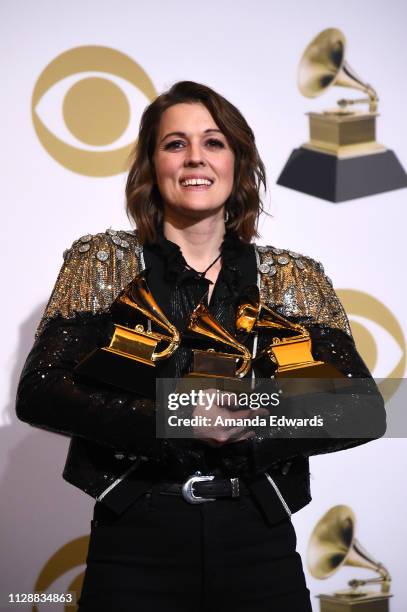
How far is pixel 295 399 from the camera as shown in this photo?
1555mm

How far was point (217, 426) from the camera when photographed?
142 cm

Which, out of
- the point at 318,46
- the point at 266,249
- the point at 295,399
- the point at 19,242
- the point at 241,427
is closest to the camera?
the point at 241,427

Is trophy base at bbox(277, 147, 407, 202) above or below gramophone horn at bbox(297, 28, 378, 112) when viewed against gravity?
below

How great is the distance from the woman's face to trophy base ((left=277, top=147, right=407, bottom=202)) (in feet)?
2.69

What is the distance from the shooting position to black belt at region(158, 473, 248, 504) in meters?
1.52

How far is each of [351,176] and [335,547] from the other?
1.11m

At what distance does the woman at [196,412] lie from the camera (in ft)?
4.91

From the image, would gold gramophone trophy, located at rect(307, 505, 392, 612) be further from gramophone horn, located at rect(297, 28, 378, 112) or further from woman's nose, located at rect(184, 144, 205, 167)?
woman's nose, located at rect(184, 144, 205, 167)

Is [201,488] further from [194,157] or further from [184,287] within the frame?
[194,157]

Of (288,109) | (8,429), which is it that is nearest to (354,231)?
(288,109)

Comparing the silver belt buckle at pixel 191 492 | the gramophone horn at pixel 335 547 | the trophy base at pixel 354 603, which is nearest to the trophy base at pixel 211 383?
the silver belt buckle at pixel 191 492

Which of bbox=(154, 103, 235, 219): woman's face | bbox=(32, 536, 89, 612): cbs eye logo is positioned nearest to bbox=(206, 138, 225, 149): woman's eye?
bbox=(154, 103, 235, 219): woman's face

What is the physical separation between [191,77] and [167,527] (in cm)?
143

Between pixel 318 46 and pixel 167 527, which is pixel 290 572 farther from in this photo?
pixel 318 46
